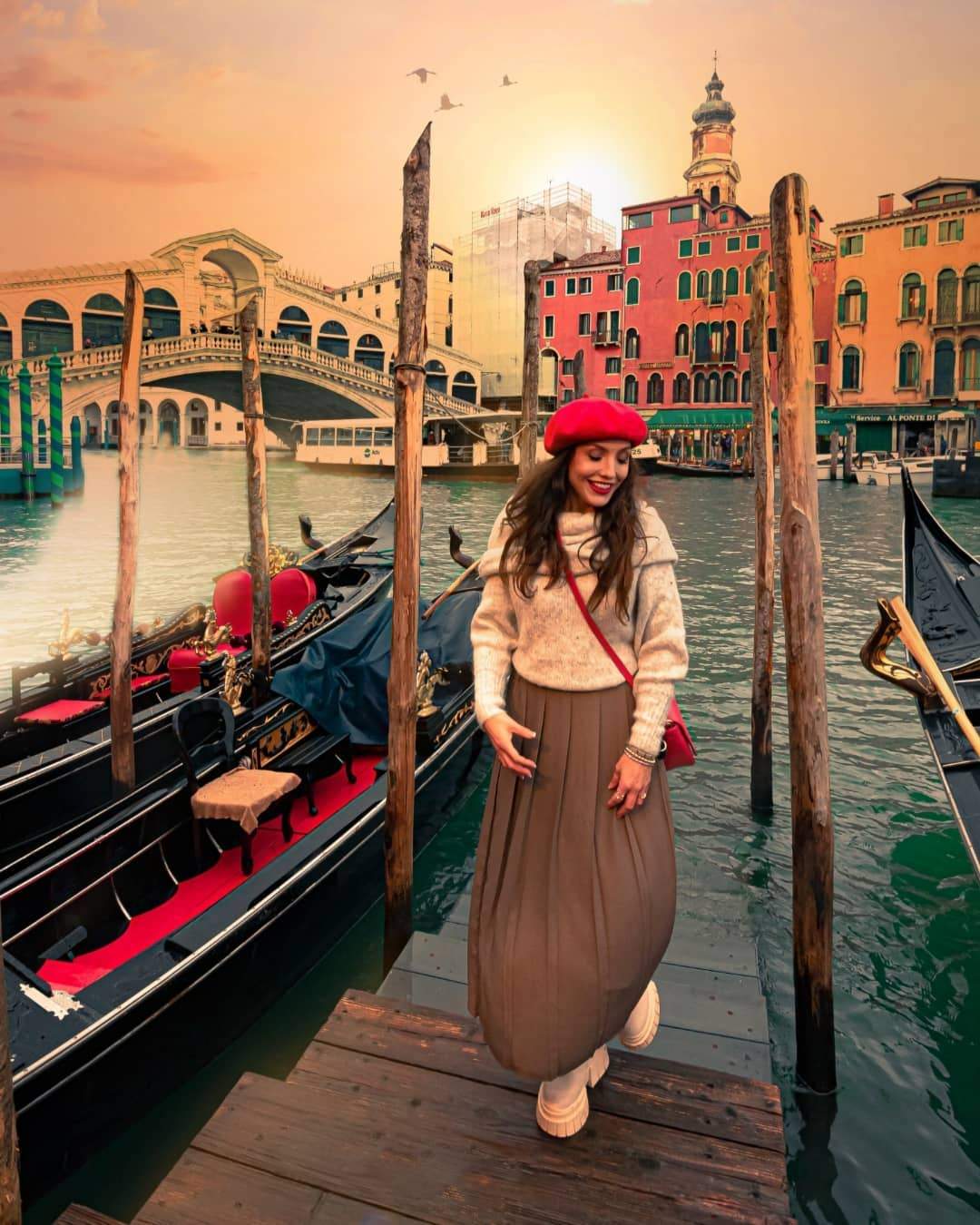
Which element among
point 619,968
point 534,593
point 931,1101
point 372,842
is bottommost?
point 931,1101

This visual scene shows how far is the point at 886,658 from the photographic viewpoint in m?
2.51

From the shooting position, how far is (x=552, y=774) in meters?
1.29

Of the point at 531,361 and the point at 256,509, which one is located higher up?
the point at 531,361

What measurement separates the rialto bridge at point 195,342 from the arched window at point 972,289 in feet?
37.6

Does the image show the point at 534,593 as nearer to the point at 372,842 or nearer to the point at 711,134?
the point at 372,842

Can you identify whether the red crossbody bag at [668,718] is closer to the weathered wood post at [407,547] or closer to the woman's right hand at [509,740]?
the woman's right hand at [509,740]

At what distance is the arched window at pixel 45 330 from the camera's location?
1566 cm

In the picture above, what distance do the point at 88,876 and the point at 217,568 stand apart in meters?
9.70

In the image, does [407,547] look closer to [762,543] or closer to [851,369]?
[762,543]

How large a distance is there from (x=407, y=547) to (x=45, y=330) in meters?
16.4

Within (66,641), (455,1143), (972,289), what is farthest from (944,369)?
(455,1143)

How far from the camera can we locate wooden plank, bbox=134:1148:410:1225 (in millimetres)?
1251

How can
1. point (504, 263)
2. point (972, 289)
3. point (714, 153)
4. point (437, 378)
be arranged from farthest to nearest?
point (714, 153)
point (504, 263)
point (437, 378)
point (972, 289)

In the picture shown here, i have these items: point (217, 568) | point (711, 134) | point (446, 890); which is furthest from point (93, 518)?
point (711, 134)
